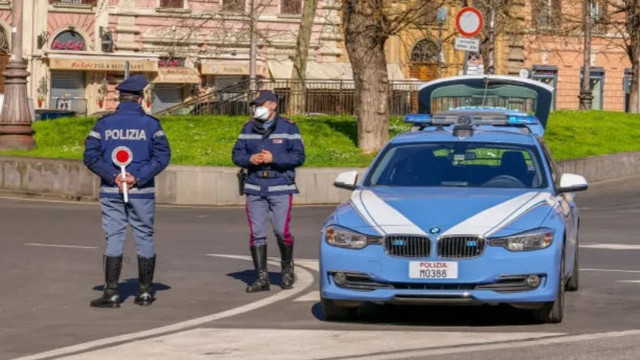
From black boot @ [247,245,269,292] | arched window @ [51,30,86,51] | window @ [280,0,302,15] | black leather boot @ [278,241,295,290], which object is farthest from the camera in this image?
window @ [280,0,302,15]

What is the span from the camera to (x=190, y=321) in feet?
43.3

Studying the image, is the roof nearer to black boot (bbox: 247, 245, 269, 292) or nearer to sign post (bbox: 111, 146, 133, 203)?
black boot (bbox: 247, 245, 269, 292)

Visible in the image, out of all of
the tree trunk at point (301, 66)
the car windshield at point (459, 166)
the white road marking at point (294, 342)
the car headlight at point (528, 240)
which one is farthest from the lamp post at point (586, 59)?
the white road marking at point (294, 342)

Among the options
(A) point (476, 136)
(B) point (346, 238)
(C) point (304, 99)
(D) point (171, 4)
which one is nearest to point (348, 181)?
(A) point (476, 136)

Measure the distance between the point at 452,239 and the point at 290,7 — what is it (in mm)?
51849

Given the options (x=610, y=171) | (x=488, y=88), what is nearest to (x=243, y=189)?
(x=488, y=88)

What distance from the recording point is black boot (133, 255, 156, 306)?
1430cm

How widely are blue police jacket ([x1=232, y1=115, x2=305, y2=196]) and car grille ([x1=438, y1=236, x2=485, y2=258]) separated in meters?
3.06

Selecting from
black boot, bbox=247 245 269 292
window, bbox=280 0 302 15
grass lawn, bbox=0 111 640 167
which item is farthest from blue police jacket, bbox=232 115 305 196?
window, bbox=280 0 302 15

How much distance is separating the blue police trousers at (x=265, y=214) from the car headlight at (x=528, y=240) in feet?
10.7

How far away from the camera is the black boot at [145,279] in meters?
14.3

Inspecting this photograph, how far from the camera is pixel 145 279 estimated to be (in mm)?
14336

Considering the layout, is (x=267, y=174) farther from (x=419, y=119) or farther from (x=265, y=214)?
(x=419, y=119)

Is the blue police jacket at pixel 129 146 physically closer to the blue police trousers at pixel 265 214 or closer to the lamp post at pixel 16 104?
the blue police trousers at pixel 265 214
